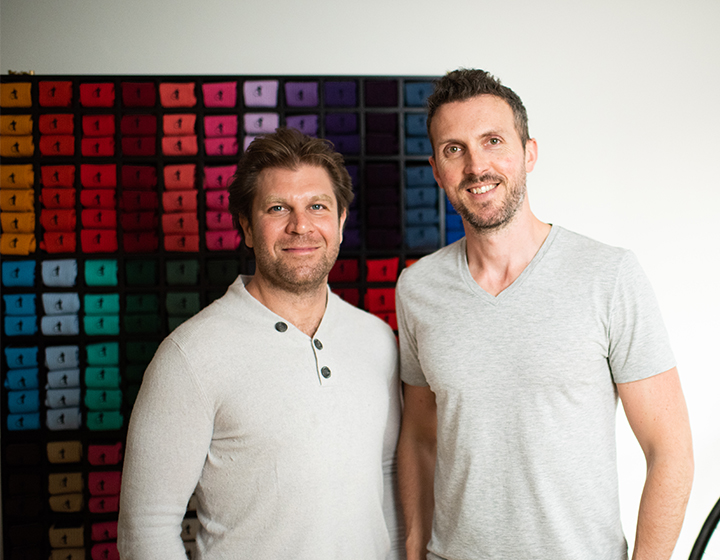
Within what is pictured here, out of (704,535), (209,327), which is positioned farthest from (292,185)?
(704,535)

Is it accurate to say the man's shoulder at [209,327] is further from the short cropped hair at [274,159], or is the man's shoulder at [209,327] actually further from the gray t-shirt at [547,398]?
the gray t-shirt at [547,398]

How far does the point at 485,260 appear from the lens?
4.06 feet

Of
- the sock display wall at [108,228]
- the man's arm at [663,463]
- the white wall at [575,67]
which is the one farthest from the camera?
the white wall at [575,67]

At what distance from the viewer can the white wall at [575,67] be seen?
2195mm

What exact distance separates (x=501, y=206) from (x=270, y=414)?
819mm

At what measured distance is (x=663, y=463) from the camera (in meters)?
1.05

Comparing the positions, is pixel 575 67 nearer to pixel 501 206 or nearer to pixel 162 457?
pixel 501 206

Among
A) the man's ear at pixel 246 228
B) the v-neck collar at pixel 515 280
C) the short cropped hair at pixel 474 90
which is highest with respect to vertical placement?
the short cropped hair at pixel 474 90

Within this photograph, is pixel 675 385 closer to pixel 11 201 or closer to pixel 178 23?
pixel 178 23

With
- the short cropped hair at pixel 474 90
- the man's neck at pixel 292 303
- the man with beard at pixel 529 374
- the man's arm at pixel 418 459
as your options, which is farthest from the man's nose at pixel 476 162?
the man's arm at pixel 418 459

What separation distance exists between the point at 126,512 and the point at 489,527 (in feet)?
3.04

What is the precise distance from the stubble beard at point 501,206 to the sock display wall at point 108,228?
0.94 m

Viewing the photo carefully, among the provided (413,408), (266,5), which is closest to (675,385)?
(413,408)

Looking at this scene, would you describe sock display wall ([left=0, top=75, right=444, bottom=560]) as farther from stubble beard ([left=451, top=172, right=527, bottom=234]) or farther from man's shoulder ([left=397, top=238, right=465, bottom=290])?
stubble beard ([left=451, top=172, right=527, bottom=234])
